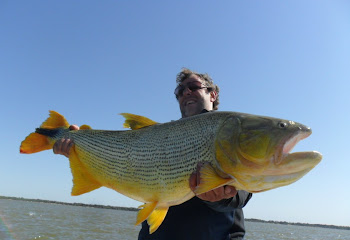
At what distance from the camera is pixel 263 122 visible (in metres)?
2.82

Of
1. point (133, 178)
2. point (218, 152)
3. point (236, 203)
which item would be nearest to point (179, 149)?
point (218, 152)

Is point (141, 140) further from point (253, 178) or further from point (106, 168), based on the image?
point (253, 178)

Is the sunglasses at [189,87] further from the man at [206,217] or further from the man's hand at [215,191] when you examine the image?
the man's hand at [215,191]

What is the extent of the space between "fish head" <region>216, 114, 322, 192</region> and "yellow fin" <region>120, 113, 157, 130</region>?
1.14m

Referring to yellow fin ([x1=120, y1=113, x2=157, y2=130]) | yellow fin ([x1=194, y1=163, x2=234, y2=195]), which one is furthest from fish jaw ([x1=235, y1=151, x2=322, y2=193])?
yellow fin ([x1=120, y1=113, x2=157, y2=130])

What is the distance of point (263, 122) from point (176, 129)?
953mm

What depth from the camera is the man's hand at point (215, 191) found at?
278cm

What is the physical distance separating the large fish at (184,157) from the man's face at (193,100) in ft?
3.95

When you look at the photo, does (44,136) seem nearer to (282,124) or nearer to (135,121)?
(135,121)

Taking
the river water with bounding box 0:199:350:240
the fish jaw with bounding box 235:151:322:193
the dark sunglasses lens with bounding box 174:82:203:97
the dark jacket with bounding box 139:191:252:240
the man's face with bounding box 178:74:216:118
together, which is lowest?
the river water with bounding box 0:199:350:240

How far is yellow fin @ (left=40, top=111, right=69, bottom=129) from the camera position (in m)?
4.39

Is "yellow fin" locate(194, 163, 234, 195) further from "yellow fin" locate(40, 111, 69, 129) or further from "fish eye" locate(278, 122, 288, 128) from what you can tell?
"yellow fin" locate(40, 111, 69, 129)

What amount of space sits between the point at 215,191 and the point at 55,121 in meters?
2.83

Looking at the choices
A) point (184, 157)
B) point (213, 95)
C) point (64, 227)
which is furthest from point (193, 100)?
point (64, 227)
